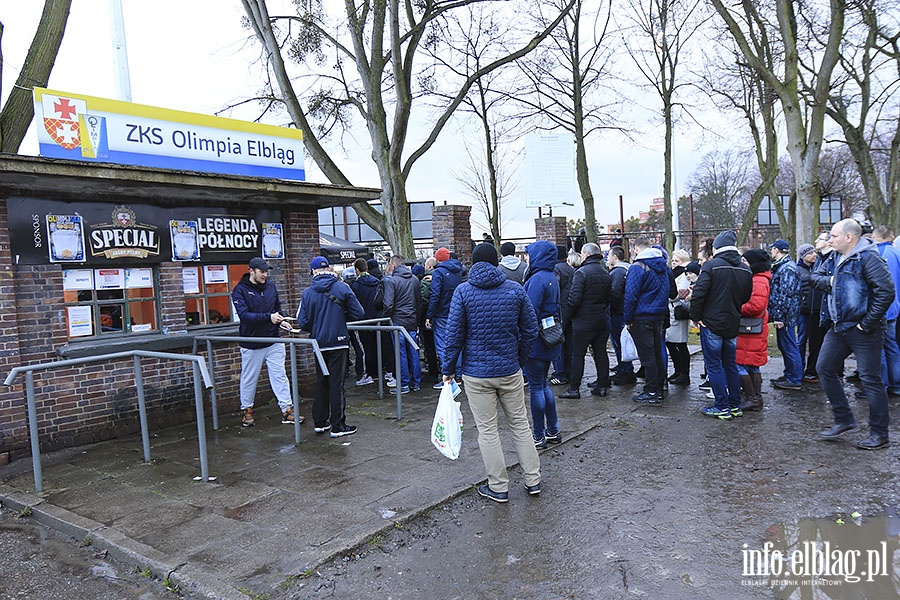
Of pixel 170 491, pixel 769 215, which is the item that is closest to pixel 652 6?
pixel 769 215

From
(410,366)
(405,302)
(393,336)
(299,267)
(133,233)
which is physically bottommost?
(410,366)

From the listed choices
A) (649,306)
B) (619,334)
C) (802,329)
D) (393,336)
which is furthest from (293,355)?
(802,329)

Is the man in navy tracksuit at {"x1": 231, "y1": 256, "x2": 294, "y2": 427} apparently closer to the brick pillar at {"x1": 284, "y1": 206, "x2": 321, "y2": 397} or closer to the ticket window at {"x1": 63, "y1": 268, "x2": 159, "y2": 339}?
the ticket window at {"x1": 63, "y1": 268, "x2": 159, "y2": 339}

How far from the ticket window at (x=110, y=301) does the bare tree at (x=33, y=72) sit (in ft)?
17.2

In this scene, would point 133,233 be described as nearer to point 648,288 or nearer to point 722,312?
point 648,288

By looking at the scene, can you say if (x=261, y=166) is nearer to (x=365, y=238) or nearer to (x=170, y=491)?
(x=170, y=491)

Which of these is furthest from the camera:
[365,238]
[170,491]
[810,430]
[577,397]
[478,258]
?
[365,238]

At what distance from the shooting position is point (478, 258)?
202 inches

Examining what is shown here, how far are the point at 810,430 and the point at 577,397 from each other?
9.24 ft

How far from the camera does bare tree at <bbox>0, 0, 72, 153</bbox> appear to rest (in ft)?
35.9

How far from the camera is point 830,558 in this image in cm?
392

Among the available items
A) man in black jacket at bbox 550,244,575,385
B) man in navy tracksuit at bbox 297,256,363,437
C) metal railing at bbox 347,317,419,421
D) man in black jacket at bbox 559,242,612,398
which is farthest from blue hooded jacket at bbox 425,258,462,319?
man in navy tracksuit at bbox 297,256,363,437

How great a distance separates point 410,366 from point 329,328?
3.02 m

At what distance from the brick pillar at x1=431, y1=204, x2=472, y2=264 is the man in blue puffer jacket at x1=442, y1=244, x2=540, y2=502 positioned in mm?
10763
